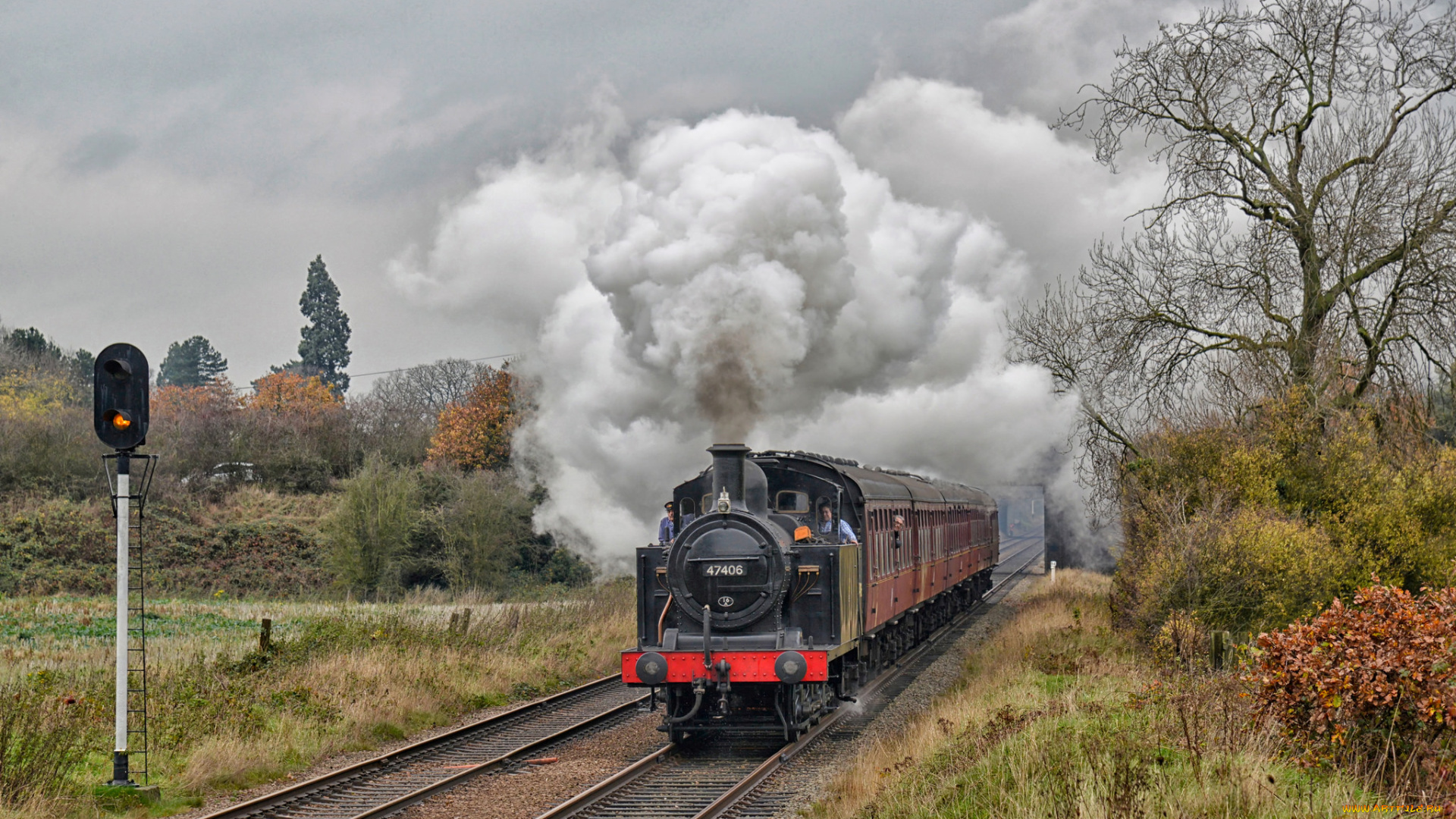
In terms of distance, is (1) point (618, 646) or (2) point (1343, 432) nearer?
(2) point (1343, 432)

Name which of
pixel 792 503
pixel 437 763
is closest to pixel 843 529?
pixel 792 503

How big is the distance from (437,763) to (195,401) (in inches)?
2132

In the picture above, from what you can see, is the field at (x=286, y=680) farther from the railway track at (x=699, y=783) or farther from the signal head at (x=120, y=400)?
the railway track at (x=699, y=783)

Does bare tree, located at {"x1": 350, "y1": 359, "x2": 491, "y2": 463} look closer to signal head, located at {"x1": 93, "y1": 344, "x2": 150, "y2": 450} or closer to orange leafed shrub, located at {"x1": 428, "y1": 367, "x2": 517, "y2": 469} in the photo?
orange leafed shrub, located at {"x1": 428, "y1": 367, "x2": 517, "y2": 469}

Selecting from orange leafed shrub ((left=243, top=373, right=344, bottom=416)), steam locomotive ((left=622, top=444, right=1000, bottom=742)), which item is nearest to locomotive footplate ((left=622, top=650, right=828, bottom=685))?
steam locomotive ((left=622, top=444, right=1000, bottom=742))

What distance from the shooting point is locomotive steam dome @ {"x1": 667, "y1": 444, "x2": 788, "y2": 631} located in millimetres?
10484

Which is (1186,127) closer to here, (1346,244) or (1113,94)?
(1113,94)

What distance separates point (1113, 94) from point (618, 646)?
1138 cm

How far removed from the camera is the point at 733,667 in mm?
10344

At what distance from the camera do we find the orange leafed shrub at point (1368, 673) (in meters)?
5.95

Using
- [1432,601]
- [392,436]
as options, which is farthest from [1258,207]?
[392,436]

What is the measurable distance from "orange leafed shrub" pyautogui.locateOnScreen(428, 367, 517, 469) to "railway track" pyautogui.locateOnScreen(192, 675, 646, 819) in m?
24.3

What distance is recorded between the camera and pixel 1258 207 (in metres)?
15.8

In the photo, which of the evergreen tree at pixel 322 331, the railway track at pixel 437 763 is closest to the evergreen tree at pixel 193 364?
the evergreen tree at pixel 322 331
